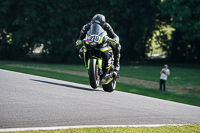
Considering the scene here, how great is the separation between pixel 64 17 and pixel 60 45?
11.1 ft

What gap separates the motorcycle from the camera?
8352 millimetres

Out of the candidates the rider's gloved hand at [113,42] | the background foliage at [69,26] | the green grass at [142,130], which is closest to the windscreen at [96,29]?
the rider's gloved hand at [113,42]

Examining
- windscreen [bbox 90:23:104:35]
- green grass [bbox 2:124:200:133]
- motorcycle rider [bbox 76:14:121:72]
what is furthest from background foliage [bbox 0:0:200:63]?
green grass [bbox 2:124:200:133]

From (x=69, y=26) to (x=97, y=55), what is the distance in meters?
28.8

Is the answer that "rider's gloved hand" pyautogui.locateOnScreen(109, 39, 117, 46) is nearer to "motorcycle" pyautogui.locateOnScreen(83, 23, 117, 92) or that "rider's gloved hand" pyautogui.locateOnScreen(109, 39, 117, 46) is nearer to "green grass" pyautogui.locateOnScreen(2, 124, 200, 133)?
"motorcycle" pyautogui.locateOnScreen(83, 23, 117, 92)

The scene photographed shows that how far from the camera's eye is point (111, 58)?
9.32 metres

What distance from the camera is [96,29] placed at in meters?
8.79

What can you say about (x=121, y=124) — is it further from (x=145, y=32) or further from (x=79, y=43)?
(x=145, y=32)

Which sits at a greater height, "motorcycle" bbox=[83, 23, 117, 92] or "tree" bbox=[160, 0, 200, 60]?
"tree" bbox=[160, 0, 200, 60]

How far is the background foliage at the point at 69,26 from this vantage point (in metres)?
35.6

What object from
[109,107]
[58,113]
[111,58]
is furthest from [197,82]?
[58,113]

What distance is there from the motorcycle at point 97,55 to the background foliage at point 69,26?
1020 inches

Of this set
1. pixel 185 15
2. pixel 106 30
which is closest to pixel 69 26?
pixel 185 15

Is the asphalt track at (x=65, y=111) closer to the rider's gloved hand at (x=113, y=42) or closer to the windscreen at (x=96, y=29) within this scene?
the rider's gloved hand at (x=113, y=42)
